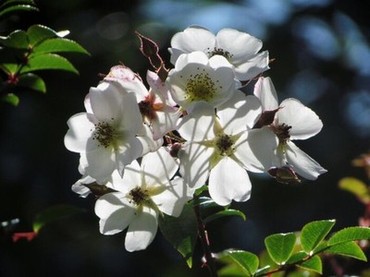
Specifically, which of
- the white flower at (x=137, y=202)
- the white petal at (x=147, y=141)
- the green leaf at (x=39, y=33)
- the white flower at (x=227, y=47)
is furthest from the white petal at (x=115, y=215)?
the green leaf at (x=39, y=33)

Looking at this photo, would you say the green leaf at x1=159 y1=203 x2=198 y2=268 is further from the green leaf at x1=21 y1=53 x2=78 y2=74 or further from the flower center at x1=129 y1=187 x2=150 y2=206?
the green leaf at x1=21 y1=53 x2=78 y2=74

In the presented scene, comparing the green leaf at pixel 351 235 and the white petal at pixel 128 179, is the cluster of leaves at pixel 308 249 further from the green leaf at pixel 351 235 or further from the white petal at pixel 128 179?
the white petal at pixel 128 179

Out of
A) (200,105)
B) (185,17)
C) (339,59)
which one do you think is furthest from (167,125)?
(339,59)

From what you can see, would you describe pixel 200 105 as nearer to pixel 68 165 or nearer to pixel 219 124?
pixel 219 124

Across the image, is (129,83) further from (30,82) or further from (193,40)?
(30,82)

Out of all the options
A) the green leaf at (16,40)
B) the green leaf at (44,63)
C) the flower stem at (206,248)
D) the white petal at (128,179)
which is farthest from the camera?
the green leaf at (44,63)

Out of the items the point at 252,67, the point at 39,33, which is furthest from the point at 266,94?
the point at 39,33
